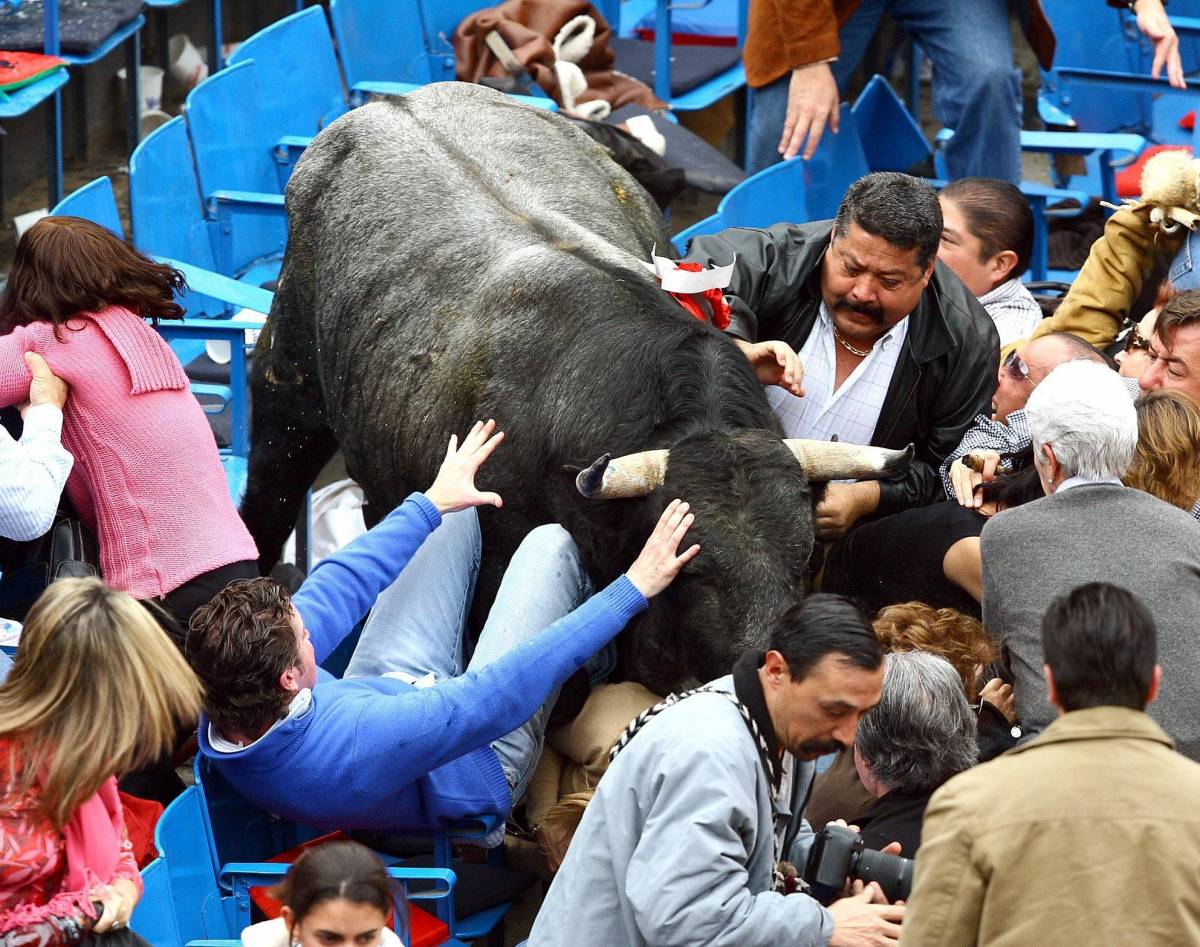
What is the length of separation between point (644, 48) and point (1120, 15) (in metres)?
2.66

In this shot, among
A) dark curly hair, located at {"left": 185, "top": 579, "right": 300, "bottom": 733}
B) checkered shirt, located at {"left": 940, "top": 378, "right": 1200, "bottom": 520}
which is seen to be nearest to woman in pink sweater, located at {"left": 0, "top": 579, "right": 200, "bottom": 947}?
dark curly hair, located at {"left": 185, "top": 579, "right": 300, "bottom": 733}

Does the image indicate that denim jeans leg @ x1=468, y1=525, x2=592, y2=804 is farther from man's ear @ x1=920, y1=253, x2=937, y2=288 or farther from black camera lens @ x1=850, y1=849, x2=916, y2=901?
man's ear @ x1=920, y1=253, x2=937, y2=288

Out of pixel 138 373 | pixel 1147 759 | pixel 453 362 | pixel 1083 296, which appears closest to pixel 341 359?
pixel 453 362

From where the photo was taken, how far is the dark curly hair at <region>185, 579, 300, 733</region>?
163 inches

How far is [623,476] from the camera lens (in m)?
4.74

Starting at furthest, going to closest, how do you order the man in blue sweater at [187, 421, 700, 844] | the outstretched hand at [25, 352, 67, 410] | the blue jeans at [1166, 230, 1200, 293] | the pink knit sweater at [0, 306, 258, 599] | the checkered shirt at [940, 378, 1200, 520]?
the blue jeans at [1166, 230, 1200, 293]
the checkered shirt at [940, 378, 1200, 520]
the pink knit sweater at [0, 306, 258, 599]
the outstretched hand at [25, 352, 67, 410]
the man in blue sweater at [187, 421, 700, 844]

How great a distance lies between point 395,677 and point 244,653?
0.70m

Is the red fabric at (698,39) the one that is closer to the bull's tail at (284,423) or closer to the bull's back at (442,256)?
the bull's back at (442,256)

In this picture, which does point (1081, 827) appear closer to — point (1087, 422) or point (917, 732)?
point (917, 732)

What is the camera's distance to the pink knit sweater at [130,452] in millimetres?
5047

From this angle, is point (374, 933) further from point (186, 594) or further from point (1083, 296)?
point (1083, 296)

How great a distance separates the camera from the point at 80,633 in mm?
3527

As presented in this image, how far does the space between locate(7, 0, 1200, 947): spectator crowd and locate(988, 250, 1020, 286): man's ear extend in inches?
0.6

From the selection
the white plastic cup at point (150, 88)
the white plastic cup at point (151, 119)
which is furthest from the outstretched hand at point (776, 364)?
the white plastic cup at point (150, 88)
